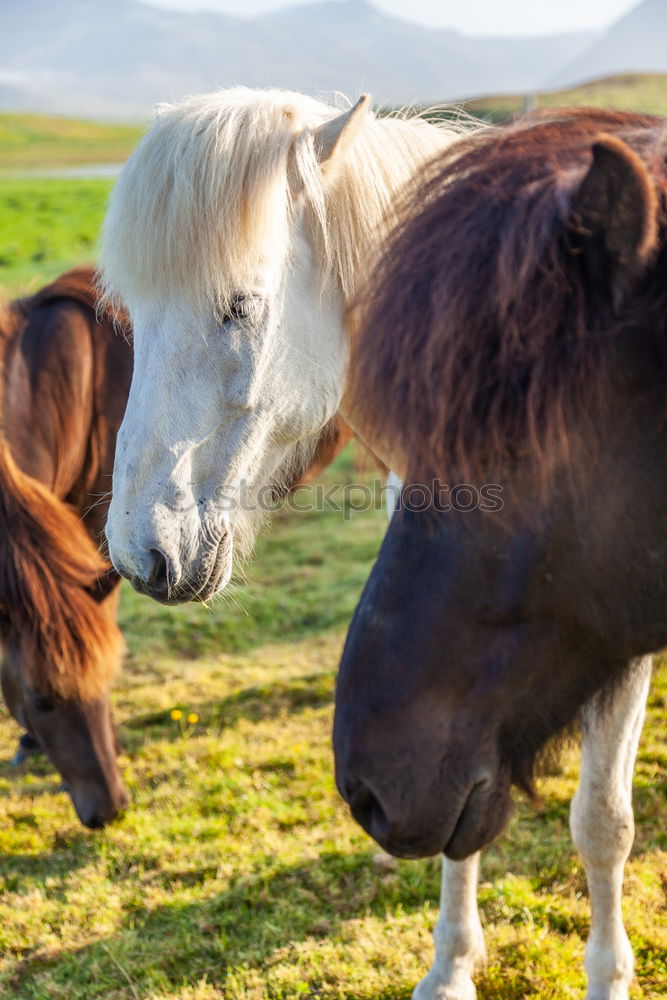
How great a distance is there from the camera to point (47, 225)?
2766 centimetres

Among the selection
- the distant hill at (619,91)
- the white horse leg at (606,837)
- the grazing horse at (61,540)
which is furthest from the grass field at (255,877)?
the distant hill at (619,91)

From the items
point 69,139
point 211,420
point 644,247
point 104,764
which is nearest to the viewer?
point 644,247

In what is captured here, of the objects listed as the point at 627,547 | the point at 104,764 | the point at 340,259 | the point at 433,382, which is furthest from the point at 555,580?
the point at 104,764

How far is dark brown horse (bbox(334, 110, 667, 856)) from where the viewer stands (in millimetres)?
1152

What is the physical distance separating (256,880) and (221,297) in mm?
2338

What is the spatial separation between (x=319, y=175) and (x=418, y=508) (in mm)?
1263

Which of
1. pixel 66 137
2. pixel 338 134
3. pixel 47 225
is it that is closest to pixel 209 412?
pixel 338 134

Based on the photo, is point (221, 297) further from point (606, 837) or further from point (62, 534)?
point (606, 837)

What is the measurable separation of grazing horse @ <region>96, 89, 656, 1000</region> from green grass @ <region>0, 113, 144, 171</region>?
64.7 meters

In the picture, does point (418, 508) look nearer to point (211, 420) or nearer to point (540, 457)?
point (540, 457)

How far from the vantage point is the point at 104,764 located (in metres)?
3.58

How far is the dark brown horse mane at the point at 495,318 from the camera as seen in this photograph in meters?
1.15

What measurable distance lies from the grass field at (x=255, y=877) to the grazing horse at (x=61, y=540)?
38cm

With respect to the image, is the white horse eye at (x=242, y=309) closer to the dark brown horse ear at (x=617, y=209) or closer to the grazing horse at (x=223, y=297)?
the grazing horse at (x=223, y=297)
